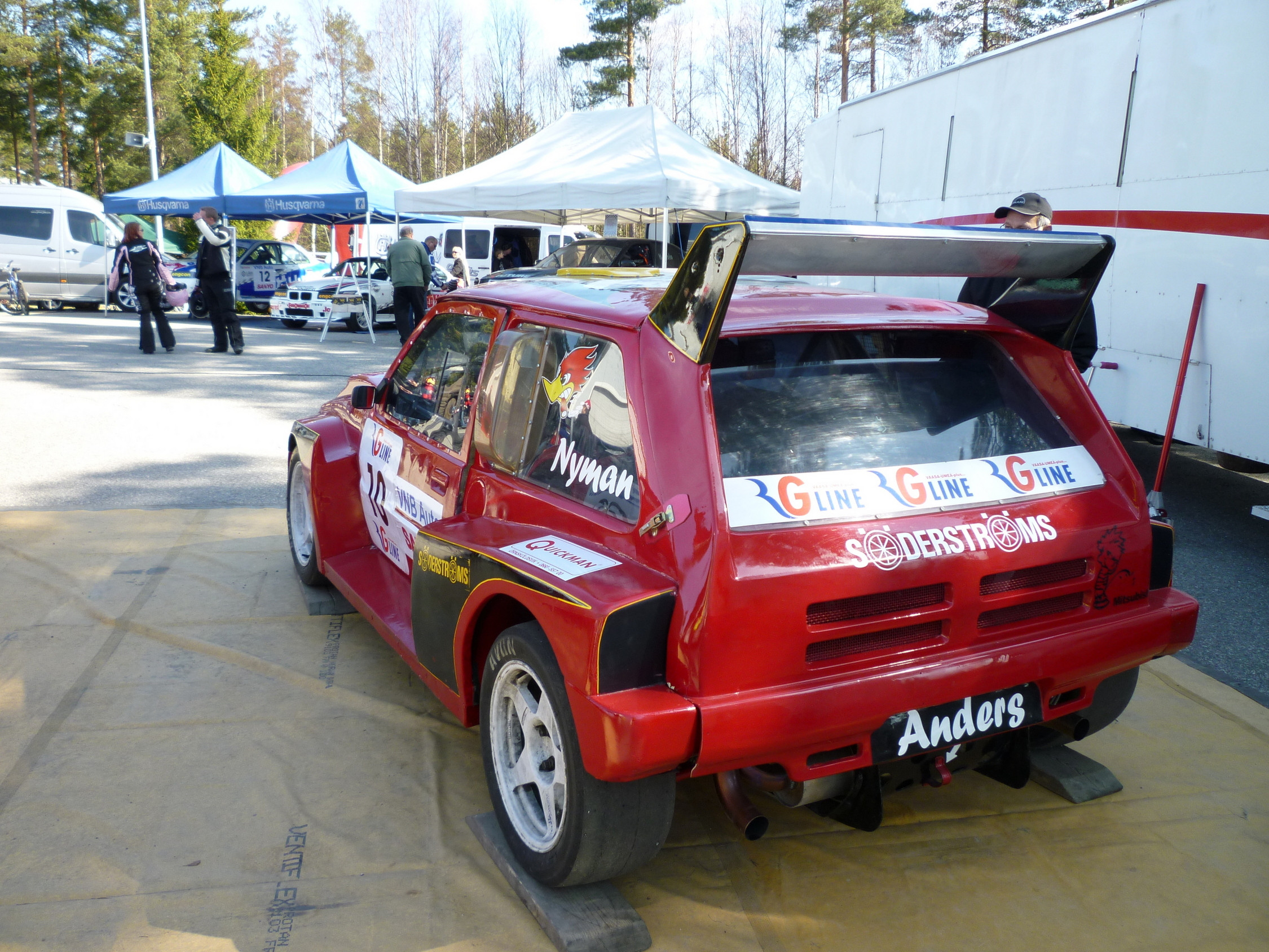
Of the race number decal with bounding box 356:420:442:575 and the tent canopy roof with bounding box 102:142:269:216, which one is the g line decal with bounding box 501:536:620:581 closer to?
the race number decal with bounding box 356:420:442:575

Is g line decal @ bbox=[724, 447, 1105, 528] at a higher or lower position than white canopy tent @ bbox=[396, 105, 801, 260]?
lower

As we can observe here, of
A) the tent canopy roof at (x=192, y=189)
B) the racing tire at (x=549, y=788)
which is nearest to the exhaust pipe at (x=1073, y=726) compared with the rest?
the racing tire at (x=549, y=788)

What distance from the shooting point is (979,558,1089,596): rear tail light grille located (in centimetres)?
241

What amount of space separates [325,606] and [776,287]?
8.85 ft

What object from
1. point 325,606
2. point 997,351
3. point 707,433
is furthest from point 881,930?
point 325,606

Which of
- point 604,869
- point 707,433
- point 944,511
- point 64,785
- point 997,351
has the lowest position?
point 64,785

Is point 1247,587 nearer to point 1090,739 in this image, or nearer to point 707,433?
point 1090,739

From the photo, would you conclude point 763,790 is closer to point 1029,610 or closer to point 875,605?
point 875,605

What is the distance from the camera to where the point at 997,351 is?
2867mm

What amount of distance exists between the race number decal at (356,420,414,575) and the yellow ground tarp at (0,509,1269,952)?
504 millimetres

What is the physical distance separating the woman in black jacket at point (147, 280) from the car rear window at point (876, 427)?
13.2 meters

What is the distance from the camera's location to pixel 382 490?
391 centimetres

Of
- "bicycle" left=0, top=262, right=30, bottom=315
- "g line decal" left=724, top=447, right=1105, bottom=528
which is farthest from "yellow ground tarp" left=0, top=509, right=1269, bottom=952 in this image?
"bicycle" left=0, top=262, right=30, bottom=315

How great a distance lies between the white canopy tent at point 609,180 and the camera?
14.0 meters
